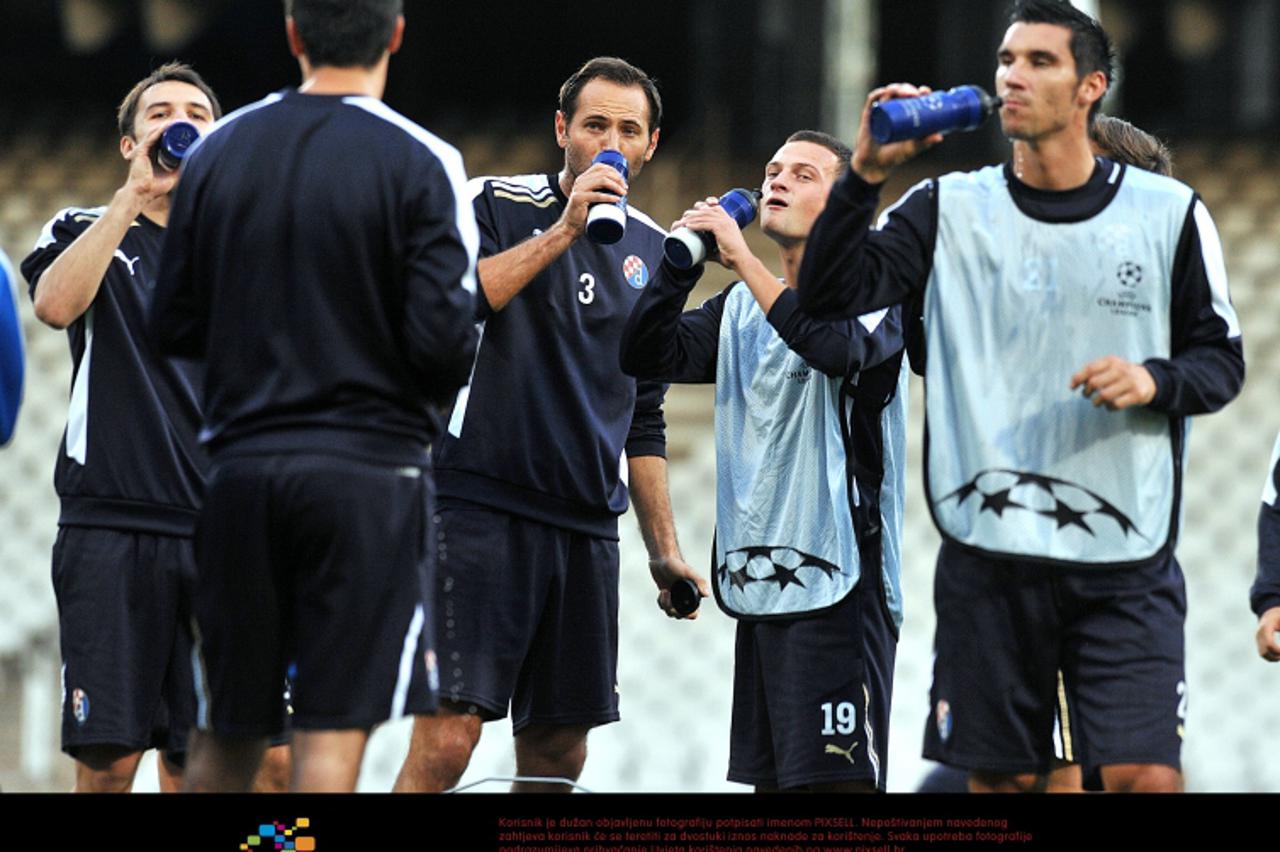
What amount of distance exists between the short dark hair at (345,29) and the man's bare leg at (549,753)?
5.04ft

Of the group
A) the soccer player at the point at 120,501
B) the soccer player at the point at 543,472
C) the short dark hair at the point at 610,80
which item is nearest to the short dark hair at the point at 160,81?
the soccer player at the point at 120,501

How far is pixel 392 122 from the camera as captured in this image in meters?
3.16

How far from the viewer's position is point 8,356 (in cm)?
350

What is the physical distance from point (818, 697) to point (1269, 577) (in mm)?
906

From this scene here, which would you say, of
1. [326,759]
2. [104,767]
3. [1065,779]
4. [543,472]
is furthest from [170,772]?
[1065,779]

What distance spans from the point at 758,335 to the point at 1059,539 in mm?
1047

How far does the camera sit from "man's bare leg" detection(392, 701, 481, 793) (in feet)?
13.2

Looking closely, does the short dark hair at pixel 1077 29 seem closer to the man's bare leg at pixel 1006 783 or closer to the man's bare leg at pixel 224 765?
the man's bare leg at pixel 1006 783

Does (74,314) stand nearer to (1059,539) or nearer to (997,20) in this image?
(1059,539)

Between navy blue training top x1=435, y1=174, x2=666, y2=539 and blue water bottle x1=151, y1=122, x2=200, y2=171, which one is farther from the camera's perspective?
navy blue training top x1=435, y1=174, x2=666, y2=539

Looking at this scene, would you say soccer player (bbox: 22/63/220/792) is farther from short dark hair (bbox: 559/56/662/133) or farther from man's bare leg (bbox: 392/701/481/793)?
short dark hair (bbox: 559/56/662/133)

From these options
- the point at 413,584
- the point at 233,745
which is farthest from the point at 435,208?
the point at 233,745

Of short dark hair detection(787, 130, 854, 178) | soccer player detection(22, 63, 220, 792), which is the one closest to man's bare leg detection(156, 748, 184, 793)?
soccer player detection(22, 63, 220, 792)

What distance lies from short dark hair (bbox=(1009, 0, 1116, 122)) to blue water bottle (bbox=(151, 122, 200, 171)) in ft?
5.15
